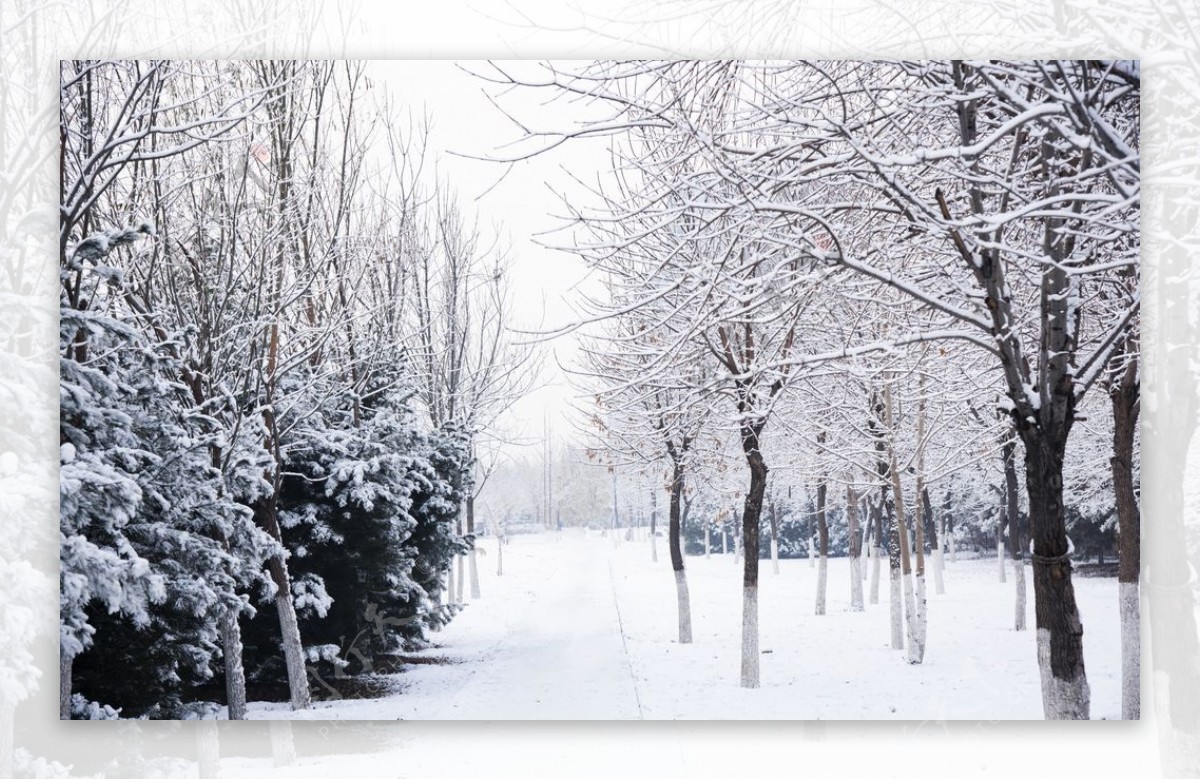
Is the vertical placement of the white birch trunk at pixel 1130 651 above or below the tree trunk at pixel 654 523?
below

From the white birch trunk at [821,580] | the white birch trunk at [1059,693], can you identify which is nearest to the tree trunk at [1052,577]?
the white birch trunk at [1059,693]

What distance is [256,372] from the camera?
209 inches

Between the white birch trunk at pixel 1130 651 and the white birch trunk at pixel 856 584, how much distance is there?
9.23 feet

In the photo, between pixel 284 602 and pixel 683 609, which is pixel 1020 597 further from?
pixel 284 602

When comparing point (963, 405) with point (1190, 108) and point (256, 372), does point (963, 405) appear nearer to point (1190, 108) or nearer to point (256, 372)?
Answer: point (1190, 108)

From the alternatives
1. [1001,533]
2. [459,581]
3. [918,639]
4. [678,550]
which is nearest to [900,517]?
[1001,533]

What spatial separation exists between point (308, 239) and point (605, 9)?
2408 millimetres

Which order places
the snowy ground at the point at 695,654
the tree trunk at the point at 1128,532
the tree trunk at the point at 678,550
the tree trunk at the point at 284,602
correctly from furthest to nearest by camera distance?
the tree trunk at the point at 678,550
the tree trunk at the point at 284,602
the snowy ground at the point at 695,654
the tree trunk at the point at 1128,532

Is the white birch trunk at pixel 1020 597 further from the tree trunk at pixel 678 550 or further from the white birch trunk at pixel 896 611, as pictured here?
the tree trunk at pixel 678 550

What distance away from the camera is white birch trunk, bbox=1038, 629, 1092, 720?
13.7 ft

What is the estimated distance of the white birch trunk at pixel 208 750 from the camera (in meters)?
4.47

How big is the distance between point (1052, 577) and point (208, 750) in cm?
394

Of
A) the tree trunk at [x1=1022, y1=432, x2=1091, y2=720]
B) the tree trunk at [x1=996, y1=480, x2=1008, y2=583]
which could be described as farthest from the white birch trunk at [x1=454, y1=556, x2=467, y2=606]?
the tree trunk at [x1=1022, y1=432, x2=1091, y2=720]

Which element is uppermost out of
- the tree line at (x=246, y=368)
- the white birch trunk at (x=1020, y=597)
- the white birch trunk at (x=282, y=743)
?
the tree line at (x=246, y=368)
